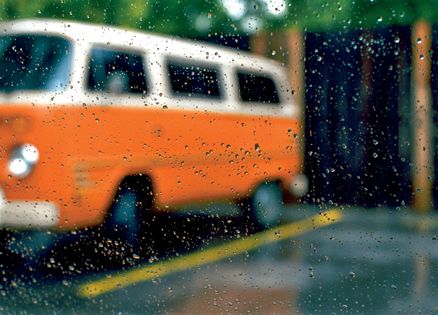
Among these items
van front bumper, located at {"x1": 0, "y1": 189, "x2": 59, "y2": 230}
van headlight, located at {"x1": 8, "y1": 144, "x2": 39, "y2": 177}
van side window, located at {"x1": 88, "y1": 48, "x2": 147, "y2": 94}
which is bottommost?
van front bumper, located at {"x1": 0, "y1": 189, "x2": 59, "y2": 230}

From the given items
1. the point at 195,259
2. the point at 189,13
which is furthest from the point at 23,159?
the point at 195,259

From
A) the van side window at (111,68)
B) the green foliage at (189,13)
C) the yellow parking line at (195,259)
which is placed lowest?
the yellow parking line at (195,259)

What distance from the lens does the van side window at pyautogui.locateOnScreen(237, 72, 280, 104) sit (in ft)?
11.3

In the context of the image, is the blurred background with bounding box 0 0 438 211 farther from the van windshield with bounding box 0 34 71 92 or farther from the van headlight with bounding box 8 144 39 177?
the van headlight with bounding box 8 144 39 177

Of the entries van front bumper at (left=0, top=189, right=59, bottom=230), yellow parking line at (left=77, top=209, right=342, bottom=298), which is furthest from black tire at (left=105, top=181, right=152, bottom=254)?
van front bumper at (left=0, top=189, right=59, bottom=230)

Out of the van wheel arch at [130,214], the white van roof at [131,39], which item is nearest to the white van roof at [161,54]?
the white van roof at [131,39]

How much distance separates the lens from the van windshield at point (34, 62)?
118 inches

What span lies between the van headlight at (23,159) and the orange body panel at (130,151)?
24 mm

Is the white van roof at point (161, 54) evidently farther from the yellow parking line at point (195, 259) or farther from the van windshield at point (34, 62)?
the yellow parking line at point (195, 259)

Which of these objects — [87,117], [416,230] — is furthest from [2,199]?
[416,230]

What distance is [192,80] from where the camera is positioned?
3.61 m

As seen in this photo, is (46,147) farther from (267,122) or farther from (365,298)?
(365,298)

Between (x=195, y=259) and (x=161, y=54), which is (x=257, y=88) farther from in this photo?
(x=195, y=259)

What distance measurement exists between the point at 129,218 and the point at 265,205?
0.64 meters
